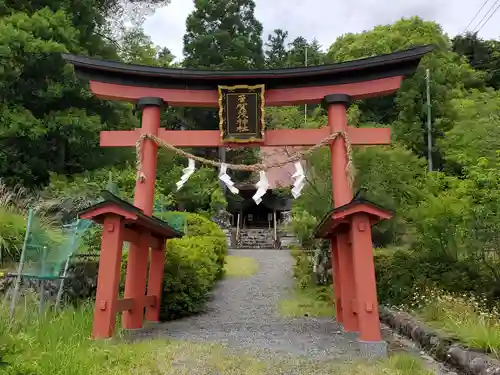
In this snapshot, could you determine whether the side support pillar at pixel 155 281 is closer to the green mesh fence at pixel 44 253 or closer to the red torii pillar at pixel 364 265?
the green mesh fence at pixel 44 253

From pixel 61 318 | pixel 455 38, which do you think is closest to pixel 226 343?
pixel 61 318

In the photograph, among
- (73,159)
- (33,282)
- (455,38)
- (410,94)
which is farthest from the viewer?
(455,38)

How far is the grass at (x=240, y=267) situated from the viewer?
14962mm

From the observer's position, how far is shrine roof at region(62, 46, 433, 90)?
7.36 metres

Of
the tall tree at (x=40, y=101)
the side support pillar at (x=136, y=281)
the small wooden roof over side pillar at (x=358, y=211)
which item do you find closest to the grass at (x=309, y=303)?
the side support pillar at (x=136, y=281)

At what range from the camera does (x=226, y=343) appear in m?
6.57

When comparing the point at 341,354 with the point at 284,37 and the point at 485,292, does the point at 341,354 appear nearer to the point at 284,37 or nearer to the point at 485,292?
the point at 485,292

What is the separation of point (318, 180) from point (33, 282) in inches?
313

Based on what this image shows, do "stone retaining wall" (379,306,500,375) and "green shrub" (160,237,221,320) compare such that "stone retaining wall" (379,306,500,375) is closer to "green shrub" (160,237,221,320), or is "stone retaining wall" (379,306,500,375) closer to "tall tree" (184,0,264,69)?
"green shrub" (160,237,221,320)

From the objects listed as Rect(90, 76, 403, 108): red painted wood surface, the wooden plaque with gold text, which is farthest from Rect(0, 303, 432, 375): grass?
Rect(90, 76, 403, 108): red painted wood surface

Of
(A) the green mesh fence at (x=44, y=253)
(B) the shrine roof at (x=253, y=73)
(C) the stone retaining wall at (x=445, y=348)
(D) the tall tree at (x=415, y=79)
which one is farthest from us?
(D) the tall tree at (x=415, y=79)

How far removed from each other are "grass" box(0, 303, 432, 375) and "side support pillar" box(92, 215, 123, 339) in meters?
0.22

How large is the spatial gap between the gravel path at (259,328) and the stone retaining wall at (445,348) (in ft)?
3.22

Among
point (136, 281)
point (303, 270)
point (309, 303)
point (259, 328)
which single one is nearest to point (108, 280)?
point (136, 281)
